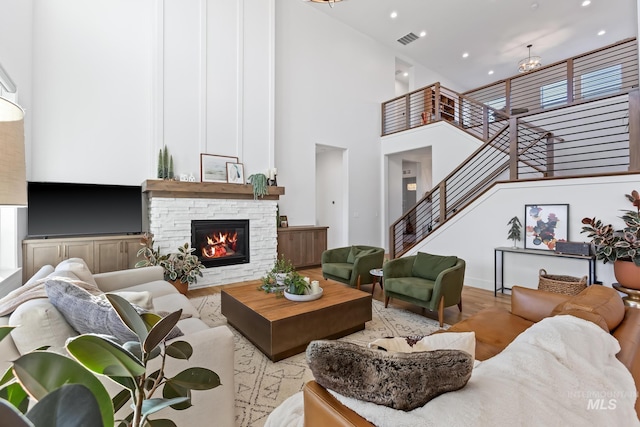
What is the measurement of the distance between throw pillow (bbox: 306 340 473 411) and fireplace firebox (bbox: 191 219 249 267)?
4.42 m

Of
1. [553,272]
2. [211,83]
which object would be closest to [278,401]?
[553,272]

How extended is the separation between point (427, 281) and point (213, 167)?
400 cm

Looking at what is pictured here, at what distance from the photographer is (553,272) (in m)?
4.09

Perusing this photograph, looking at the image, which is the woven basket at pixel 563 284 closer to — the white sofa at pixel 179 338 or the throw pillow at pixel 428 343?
the throw pillow at pixel 428 343

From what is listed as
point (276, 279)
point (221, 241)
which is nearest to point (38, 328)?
point (276, 279)

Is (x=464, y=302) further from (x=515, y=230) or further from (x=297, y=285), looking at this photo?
(x=297, y=285)

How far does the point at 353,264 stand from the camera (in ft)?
14.5

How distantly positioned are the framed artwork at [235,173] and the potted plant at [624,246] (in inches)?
202

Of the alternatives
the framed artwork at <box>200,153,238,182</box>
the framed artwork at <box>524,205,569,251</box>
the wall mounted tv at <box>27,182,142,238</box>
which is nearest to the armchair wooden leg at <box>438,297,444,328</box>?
the framed artwork at <box>524,205,569,251</box>

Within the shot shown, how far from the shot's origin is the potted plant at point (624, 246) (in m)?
3.06

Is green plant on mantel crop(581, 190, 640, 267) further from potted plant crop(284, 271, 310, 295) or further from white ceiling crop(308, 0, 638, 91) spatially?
white ceiling crop(308, 0, 638, 91)

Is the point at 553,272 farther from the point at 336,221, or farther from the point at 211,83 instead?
the point at 211,83

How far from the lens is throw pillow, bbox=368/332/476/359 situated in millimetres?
1180

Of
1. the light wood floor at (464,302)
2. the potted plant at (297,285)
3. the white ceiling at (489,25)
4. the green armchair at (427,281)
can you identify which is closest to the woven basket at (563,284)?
the light wood floor at (464,302)
